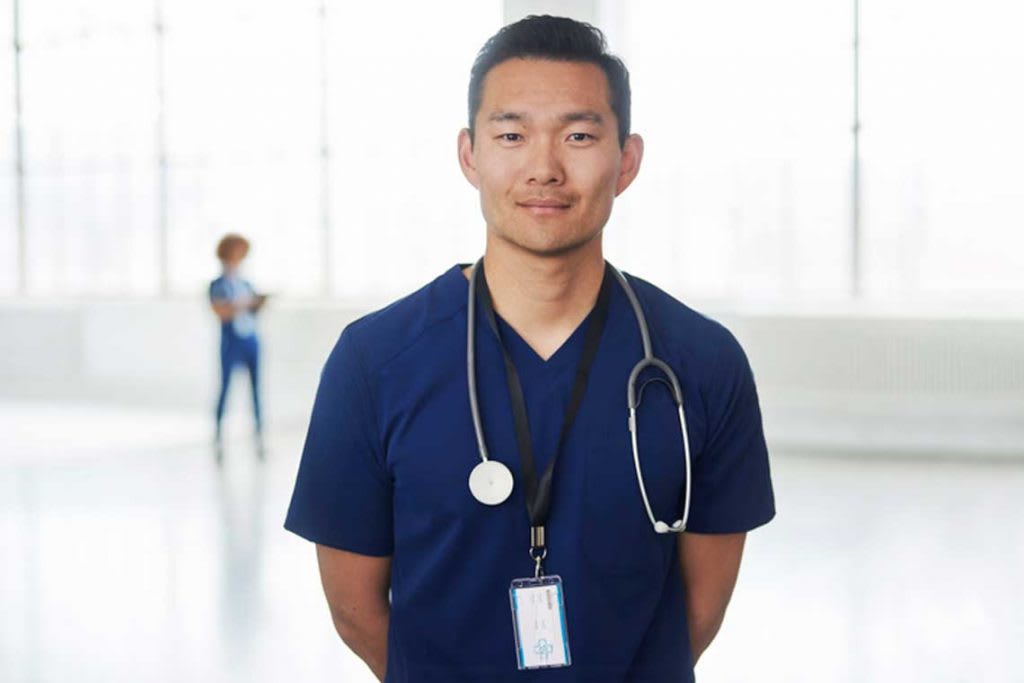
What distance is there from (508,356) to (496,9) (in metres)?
9.21

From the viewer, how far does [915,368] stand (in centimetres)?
840

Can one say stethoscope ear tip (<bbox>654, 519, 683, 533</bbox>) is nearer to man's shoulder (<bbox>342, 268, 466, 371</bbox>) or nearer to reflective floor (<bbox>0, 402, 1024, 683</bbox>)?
man's shoulder (<bbox>342, 268, 466, 371</bbox>)

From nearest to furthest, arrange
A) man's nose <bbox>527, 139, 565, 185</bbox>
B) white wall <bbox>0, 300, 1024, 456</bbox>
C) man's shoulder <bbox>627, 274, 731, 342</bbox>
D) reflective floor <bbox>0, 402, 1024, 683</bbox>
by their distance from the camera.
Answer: man's nose <bbox>527, 139, 565, 185</bbox> < man's shoulder <bbox>627, 274, 731, 342</bbox> < reflective floor <bbox>0, 402, 1024, 683</bbox> < white wall <bbox>0, 300, 1024, 456</bbox>

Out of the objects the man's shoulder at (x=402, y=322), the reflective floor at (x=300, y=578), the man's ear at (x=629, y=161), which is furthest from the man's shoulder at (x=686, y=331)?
the reflective floor at (x=300, y=578)

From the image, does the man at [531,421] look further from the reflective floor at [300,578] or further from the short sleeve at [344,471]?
the reflective floor at [300,578]

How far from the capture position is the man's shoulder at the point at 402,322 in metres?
1.41

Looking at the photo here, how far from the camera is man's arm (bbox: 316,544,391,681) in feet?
4.95

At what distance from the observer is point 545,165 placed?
1353mm

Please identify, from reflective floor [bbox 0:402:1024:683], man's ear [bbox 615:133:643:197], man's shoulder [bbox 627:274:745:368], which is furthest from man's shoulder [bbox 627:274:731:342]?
reflective floor [bbox 0:402:1024:683]

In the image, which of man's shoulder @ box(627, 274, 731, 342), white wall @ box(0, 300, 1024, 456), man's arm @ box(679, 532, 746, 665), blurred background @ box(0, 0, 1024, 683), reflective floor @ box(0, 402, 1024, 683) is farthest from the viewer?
white wall @ box(0, 300, 1024, 456)

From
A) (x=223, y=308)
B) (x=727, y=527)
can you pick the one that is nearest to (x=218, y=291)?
(x=223, y=308)

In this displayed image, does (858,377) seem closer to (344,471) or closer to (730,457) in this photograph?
(730,457)

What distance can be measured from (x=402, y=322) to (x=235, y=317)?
20.5 ft

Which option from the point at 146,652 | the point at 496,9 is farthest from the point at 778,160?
the point at 146,652
